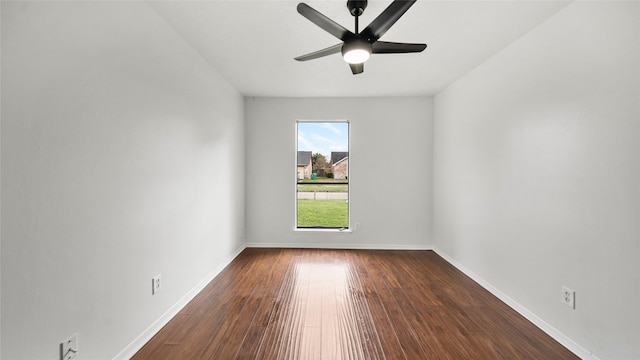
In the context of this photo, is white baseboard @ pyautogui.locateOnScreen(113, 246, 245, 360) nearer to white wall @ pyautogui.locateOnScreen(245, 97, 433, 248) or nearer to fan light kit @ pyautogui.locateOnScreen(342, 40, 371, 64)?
white wall @ pyautogui.locateOnScreen(245, 97, 433, 248)

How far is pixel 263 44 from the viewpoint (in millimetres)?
2596

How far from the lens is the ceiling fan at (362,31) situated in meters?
1.59

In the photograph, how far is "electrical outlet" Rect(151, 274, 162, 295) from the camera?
207 cm

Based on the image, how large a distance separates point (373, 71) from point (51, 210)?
3177mm

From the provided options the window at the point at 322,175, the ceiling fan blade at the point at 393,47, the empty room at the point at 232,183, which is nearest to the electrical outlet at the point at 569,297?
the empty room at the point at 232,183

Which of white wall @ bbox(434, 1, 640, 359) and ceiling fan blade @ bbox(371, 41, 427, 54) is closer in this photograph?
white wall @ bbox(434, 1, 640, 359)

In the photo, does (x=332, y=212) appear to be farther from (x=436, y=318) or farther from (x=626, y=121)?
(x=626, y=121)

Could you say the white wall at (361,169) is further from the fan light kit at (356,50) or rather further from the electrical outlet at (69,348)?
the electrical outlet at (69,348)

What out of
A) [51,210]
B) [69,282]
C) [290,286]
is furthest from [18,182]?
[290,286]

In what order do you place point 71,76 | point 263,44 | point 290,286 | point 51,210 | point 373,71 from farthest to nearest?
point 373,71
point 290,286
point 263,44
point 71,76
point 51,210

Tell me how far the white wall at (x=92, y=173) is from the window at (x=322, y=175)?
221cm

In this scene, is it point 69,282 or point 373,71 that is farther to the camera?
point 373,71

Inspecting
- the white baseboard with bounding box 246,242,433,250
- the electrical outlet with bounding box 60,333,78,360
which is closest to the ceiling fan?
the electrical outlet with bounding box 60,333,78,360

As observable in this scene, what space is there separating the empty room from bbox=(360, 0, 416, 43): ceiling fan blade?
14 millimetres
